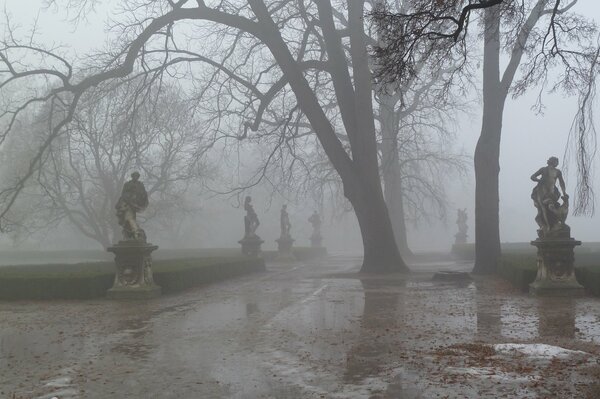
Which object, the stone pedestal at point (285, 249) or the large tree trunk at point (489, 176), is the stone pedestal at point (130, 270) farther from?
the stone pedestal at point (285, 249)

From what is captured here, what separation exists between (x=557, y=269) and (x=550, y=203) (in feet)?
4.37

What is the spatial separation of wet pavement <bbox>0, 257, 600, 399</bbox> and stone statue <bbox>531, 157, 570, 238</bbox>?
162cm

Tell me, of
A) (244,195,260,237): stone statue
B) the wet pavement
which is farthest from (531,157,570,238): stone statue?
(244,195,260,237): stone statue

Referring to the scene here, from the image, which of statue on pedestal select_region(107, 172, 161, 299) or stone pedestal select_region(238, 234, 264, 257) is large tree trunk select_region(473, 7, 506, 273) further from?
stone pedestal select_region(238, 234, 264, 257)

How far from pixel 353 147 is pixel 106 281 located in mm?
9054

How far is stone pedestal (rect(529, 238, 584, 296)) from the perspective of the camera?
1244 centimetres

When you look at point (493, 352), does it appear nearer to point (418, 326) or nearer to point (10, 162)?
point (418, 326)

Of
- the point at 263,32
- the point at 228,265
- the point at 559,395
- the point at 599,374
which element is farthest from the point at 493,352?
the point at 263,32

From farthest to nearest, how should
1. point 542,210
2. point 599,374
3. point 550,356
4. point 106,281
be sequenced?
point 106,281 → point 542,210 → point 550,356 → point 599,374

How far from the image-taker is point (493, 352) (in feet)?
22.7

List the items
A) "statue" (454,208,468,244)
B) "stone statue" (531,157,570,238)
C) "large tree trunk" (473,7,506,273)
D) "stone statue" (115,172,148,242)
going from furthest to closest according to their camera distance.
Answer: "statue" (454,208,468,244)
"large tree trunk" (473,7,506,273)
"stone statue" (115,172,148,242)
"stone statue" (531,157,570,238)

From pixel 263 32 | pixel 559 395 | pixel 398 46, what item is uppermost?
pixel 263 32

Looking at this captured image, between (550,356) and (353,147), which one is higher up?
(353,147)

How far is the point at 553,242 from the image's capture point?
496 inches
